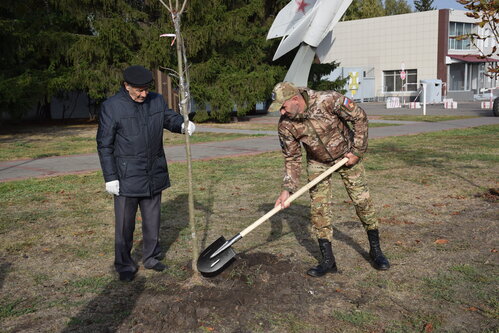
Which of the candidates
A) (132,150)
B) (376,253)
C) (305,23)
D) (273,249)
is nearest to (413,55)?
(305,23)

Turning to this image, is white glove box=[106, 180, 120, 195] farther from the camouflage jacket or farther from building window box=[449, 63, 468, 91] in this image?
building window box=[449, 63, 468, 91]

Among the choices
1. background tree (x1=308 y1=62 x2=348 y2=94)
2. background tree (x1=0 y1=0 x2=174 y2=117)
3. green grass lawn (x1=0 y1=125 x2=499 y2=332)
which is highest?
background tree (x1=0 y1=0 x2=174 y2=117)

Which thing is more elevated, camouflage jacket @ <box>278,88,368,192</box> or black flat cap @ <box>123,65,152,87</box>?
black flat cap @ <box>123,65,152,87</box>

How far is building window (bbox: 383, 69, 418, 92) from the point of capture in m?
50.8

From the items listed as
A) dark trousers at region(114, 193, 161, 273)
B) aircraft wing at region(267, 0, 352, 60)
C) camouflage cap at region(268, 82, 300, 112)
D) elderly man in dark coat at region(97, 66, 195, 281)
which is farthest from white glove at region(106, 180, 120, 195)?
aircraft wing at region(267, 0, 352, 60)

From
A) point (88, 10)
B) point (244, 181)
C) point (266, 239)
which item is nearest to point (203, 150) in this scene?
point (244, 181)

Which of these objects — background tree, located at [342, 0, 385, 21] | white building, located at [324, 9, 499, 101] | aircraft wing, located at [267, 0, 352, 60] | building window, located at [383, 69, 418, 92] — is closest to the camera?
aircraft wing, located at [267, 0, 352, 60]

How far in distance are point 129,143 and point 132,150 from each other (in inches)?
2.6

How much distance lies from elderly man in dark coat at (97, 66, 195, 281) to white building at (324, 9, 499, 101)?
4367 cm

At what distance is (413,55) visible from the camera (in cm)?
5034

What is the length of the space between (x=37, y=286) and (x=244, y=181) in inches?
202

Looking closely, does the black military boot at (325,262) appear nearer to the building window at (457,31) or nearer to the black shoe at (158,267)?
the black shoe at (158,267)

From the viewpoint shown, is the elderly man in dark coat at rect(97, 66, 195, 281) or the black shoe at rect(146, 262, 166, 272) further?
the black shoe at rect(146, 262, 166, 272)

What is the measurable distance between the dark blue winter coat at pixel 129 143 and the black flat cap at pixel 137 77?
0.68 ft
